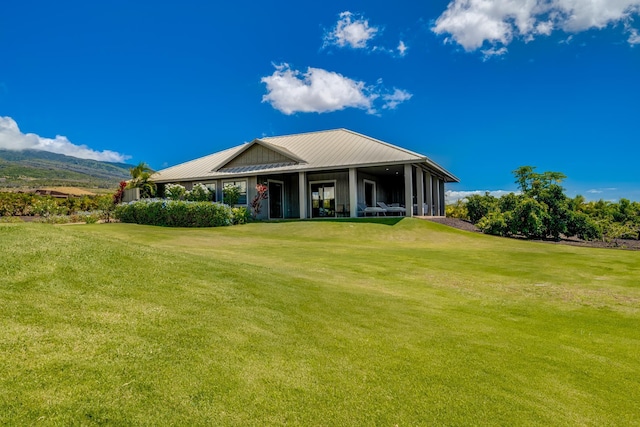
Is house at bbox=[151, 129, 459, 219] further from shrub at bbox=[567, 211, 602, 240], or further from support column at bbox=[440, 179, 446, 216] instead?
shrub at bbox=[567, 211, 602, 240]

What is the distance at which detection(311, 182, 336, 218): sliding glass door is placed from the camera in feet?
85.6

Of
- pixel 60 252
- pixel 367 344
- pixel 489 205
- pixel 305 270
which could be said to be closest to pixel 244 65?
pixel 489 205

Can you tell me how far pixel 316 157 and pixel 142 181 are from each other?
1387 cm

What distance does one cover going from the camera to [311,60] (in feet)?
99.0

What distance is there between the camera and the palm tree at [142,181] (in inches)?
1118

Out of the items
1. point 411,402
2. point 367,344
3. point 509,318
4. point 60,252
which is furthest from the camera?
point 509,318

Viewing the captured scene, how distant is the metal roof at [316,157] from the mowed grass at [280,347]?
50.6 ft

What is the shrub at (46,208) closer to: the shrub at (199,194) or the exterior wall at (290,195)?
the shrub at (199,194)

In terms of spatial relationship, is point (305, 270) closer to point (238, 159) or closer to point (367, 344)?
point (367, 344)

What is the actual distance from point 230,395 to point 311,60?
3062cm

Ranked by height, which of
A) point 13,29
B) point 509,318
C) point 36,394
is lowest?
point 509,318

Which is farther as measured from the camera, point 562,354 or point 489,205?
point 489,205

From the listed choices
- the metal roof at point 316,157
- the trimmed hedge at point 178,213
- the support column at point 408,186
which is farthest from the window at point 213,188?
the support column at point 408,186

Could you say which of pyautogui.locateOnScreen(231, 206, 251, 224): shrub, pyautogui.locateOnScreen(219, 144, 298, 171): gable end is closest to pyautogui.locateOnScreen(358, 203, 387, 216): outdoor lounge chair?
pyautogui.locateOnScreen(219, 144, 298, 171): gable end
